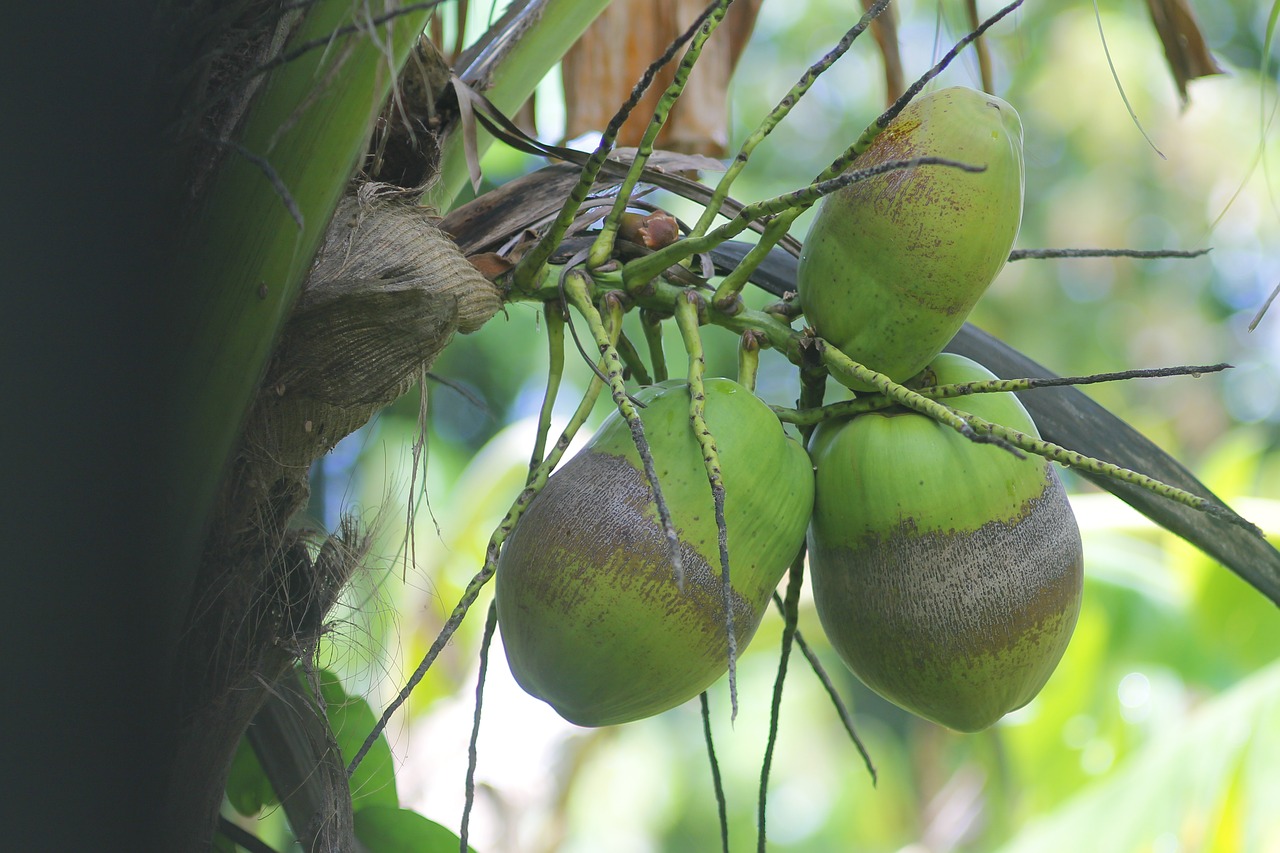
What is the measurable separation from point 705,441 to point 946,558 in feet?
0.66

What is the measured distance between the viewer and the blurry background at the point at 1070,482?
352cm

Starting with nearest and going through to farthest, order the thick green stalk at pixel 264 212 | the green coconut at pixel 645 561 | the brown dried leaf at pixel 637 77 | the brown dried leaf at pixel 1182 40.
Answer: the thick green stalk at pixel 264 212 < the green coconut at pixel 645 561 < the brown dried leaf at pixel 1182 40 < the brown dried leaf at pixel 637 77

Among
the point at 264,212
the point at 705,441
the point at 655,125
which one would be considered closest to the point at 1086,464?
the point at 705,441

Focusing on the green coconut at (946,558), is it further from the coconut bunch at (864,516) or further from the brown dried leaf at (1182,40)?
the brown dried leaf at (1182,40)

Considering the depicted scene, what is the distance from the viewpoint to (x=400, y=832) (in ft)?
2.98

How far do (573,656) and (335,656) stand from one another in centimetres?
29

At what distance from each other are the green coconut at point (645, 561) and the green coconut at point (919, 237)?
95 millimetres

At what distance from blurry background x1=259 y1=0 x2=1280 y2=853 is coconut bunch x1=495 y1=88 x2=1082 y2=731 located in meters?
1.96

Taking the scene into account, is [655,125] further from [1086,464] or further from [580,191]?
[1086,464]

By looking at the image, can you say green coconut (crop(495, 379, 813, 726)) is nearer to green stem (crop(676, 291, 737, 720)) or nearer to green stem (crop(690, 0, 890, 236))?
green stem (crop(676, 291, 737, 720))

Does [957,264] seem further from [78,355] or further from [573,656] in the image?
[78,355]

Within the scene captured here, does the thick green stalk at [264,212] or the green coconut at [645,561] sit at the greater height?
the thick green stalk at [264,212]

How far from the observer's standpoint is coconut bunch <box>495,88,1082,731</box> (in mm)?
660

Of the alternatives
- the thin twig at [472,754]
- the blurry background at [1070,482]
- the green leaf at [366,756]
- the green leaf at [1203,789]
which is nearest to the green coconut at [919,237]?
the thin twig at [472,754]
